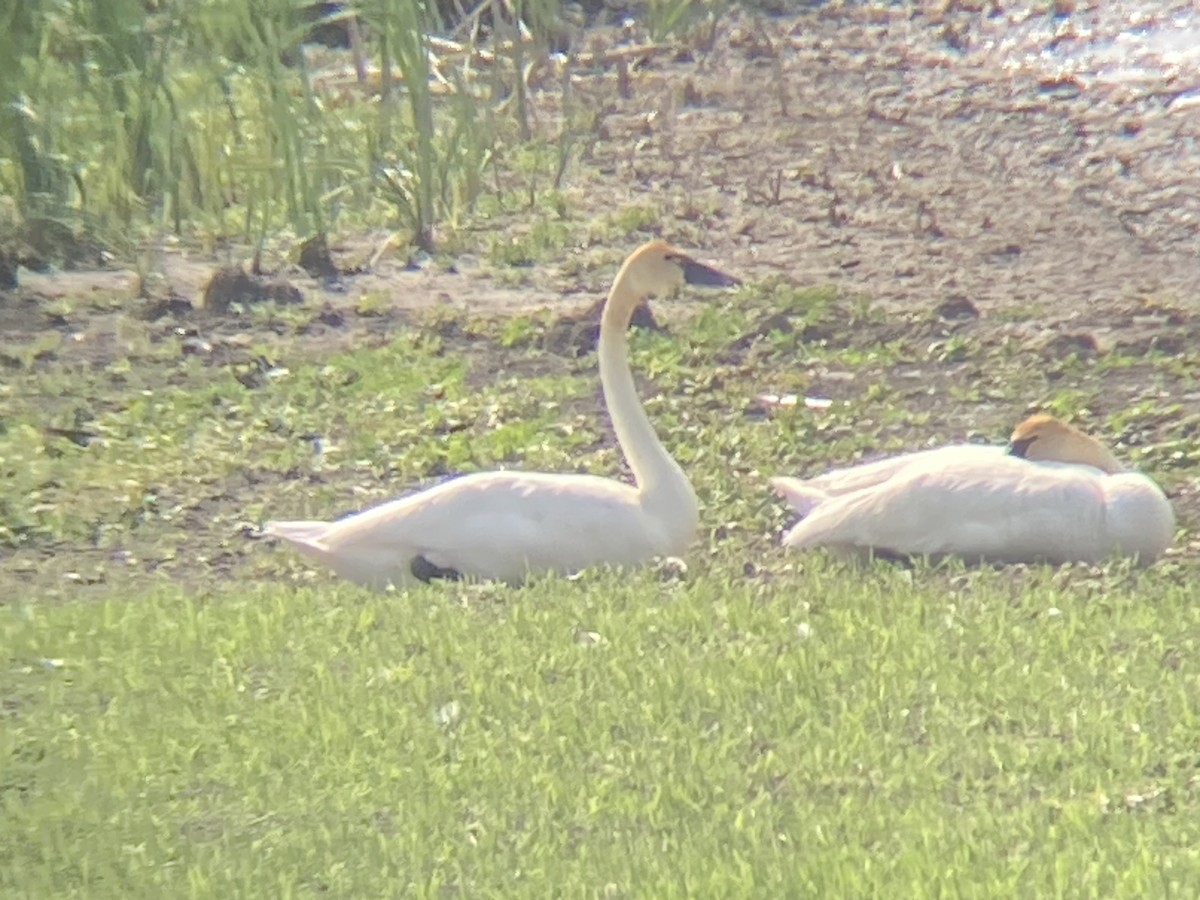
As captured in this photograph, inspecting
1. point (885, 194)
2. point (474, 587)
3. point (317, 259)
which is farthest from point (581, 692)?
point (885, 194)

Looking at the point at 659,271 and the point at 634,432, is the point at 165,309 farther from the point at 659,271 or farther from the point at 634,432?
the point at 634,432

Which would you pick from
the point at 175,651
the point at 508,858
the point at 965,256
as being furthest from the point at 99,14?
the point at 508,858

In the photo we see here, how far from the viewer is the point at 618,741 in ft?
19.8

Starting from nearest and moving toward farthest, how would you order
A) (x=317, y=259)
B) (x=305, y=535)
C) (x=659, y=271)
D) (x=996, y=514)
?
(x=996, y=514) → (x=305, y=535) → (x=659, y=271) → (x=317, y=259)

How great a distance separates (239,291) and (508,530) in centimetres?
418

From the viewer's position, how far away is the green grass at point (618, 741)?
526cm

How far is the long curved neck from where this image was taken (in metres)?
7.87

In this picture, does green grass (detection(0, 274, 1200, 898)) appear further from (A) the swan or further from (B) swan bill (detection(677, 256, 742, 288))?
(B) swan bill (detection(677, 256, 742, 288))

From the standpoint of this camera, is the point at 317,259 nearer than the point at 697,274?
No

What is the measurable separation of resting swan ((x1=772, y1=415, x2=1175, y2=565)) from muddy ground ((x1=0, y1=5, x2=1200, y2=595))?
0.83m

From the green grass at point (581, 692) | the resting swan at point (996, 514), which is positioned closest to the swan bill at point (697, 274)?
the green grass at point (581, 692)

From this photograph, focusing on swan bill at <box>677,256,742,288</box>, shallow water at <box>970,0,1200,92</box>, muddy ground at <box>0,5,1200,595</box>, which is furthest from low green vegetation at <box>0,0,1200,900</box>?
shallow water at <box>970,0,1200,92</box>

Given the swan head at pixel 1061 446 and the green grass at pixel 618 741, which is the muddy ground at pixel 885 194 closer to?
the swan head at pixel 1061 446

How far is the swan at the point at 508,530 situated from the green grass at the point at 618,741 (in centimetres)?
18
